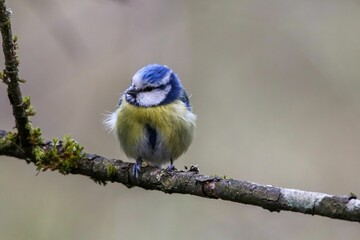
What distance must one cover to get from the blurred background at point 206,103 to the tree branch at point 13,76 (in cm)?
130

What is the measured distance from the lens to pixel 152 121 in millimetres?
3188

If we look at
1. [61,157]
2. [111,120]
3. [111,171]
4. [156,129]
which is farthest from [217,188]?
[111,120]

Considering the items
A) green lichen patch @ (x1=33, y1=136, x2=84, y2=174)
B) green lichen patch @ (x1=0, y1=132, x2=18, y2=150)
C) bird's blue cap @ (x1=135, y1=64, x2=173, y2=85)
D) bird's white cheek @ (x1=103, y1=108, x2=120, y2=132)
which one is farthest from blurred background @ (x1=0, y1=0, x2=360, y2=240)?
green lichen patch @ (x1=33, y1=136, x2=84, y2=174)

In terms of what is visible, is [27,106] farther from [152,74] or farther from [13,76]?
[152,74]

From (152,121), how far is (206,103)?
1.65m

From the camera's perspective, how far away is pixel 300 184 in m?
4.31

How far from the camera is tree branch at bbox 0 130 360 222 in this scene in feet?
6.56

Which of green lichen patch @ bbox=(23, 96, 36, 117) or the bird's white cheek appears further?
the bird's white cheek

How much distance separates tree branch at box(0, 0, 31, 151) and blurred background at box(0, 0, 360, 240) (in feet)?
4.26

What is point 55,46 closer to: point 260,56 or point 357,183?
point 260,56

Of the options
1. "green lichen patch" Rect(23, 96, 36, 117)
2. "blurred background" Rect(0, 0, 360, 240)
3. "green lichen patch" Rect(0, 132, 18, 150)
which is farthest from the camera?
"blurred background" Rect(0, 0, 360, 240)

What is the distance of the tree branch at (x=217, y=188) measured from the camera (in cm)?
200

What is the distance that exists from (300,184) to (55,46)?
7.12 feet

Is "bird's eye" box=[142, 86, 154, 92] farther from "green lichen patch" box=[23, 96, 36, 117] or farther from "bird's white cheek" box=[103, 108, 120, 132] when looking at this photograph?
"green lichen patch" box=[23, 96, 36, 117]
